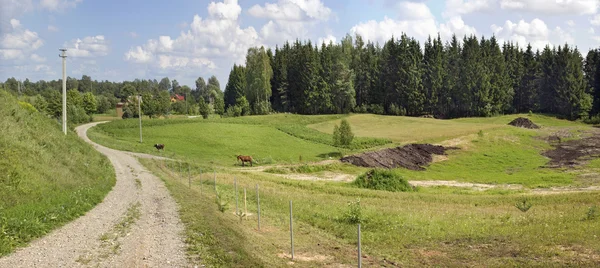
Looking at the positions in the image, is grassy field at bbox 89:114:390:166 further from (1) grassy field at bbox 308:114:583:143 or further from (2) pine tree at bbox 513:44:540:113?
(2) pine tree at bbox 513:44:540:113

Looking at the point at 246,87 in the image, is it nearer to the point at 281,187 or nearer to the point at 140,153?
the point at 140,153

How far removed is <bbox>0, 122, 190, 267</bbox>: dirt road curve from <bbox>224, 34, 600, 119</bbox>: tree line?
4448 inches

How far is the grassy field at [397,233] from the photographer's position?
1512 centimetres

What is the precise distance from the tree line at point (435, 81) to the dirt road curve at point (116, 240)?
113 meters

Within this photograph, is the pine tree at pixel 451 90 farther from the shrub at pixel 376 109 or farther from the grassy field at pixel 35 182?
the grassy field at pixel 35 182

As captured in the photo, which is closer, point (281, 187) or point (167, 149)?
point (281, 187)

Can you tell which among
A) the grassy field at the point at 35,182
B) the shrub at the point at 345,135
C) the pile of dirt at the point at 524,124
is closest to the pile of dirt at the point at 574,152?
the pile of dirt at the point at 524,124

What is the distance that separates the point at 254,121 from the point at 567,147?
208ft

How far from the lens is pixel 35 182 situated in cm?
2281

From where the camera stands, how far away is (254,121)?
108688 mm

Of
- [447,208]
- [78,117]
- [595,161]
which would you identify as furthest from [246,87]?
[447,208]

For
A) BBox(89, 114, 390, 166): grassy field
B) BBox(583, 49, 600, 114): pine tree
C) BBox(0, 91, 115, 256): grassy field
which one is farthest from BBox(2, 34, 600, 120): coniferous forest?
BBox(0, 91, 115, 256): grassy field

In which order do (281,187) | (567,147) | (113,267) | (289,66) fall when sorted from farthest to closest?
1. (289,66)
2. (567,147)
3. (281,187)
4. (113,267)

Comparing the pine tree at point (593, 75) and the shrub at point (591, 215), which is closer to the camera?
the shrub at point (591, 215)
